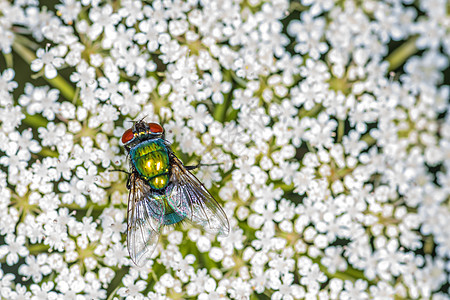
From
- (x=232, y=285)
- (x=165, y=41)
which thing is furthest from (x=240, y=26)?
(x=232, y=285)

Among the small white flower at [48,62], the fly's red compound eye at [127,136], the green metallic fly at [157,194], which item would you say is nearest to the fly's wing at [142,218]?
the green metallic fly at [157,194]

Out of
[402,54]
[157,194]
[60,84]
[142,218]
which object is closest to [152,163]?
[157,194]

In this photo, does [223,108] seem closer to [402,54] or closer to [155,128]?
[155,128]

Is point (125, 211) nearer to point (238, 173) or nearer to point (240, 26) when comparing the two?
point (238, 173)

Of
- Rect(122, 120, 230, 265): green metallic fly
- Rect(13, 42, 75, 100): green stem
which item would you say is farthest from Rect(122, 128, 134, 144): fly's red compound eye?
Rect(13, 42, 75, 100): green stem

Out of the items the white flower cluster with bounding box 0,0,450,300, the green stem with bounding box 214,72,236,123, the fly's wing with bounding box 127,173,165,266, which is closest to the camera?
the fly's wing with bounding box 127,173,165,266

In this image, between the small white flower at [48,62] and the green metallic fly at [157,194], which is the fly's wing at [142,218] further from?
the small white flower at [48,62]

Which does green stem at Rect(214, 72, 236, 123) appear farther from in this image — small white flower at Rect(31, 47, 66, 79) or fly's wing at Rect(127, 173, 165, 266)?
small white flower at Rect(31, 47, 66, 79)
